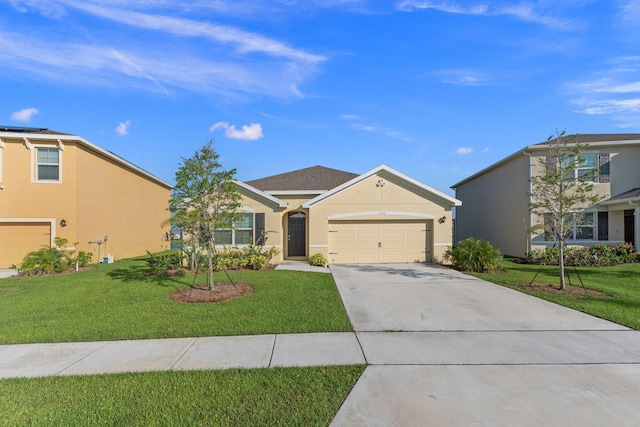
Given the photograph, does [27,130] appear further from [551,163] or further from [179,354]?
[551,163]

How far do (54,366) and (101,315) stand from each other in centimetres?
245

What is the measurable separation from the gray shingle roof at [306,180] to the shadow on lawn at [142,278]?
7.25 metres

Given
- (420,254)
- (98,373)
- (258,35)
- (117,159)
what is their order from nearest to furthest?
(98,373), (258,35), (420,254), (117,159)

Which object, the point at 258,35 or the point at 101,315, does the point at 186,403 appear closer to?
the point at 101,315

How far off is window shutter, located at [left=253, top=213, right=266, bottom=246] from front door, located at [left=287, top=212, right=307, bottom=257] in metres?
2.03

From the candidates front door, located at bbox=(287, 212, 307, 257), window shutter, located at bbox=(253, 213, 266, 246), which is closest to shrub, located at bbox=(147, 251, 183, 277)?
window shutter, located at bbox=(253, 213, 266, 246)

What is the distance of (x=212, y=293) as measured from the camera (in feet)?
26.7

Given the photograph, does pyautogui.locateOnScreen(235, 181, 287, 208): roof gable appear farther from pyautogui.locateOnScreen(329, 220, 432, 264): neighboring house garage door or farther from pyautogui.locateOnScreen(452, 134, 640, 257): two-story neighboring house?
pyautogui.locateOnScreen(452, 134, 640, 257): two-story neighboring house

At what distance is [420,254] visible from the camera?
47.3ft

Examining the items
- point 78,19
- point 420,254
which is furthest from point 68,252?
point 420,254

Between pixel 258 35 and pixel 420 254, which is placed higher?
pixel 258 35

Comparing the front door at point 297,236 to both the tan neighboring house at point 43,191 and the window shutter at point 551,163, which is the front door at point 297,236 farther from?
the window shutter at point 551,163

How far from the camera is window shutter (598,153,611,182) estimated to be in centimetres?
1519

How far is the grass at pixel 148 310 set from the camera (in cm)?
544
